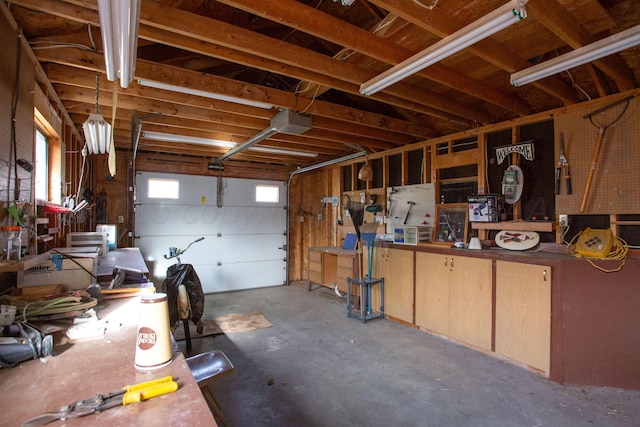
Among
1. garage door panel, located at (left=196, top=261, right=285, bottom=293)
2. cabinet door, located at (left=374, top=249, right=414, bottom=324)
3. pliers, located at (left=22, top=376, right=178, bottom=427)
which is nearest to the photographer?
pliers, located at (left=22, top=376, right=178, bottom=427)

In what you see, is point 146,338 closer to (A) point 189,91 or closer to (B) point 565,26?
(A) point 189,91

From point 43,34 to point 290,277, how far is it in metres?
5.55

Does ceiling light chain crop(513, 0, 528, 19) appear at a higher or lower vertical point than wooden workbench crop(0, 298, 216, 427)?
higher

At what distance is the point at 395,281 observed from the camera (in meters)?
4.16

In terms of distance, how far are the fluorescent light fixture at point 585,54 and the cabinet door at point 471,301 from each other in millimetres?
1665

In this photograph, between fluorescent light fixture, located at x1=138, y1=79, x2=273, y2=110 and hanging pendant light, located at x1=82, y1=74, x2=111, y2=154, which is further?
fluorescent light fixture, located at x1=138, y1=79, x2=273, y2=110

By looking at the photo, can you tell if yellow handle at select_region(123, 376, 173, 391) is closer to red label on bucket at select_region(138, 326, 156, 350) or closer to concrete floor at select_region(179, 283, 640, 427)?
red label on bucket at select_region(138, 326, 156, 350)

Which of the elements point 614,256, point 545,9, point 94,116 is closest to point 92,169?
point 94,116

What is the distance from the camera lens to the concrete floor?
2.17m

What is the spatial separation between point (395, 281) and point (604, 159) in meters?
2.42

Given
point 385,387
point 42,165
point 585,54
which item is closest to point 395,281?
point 385,387

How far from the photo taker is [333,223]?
6.27 m

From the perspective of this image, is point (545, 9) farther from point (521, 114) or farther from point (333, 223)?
point (333, 223)

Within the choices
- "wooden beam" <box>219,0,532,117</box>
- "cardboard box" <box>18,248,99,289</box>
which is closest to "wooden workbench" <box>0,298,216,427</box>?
"cardboard box" <box>18,248,99,289</box>
